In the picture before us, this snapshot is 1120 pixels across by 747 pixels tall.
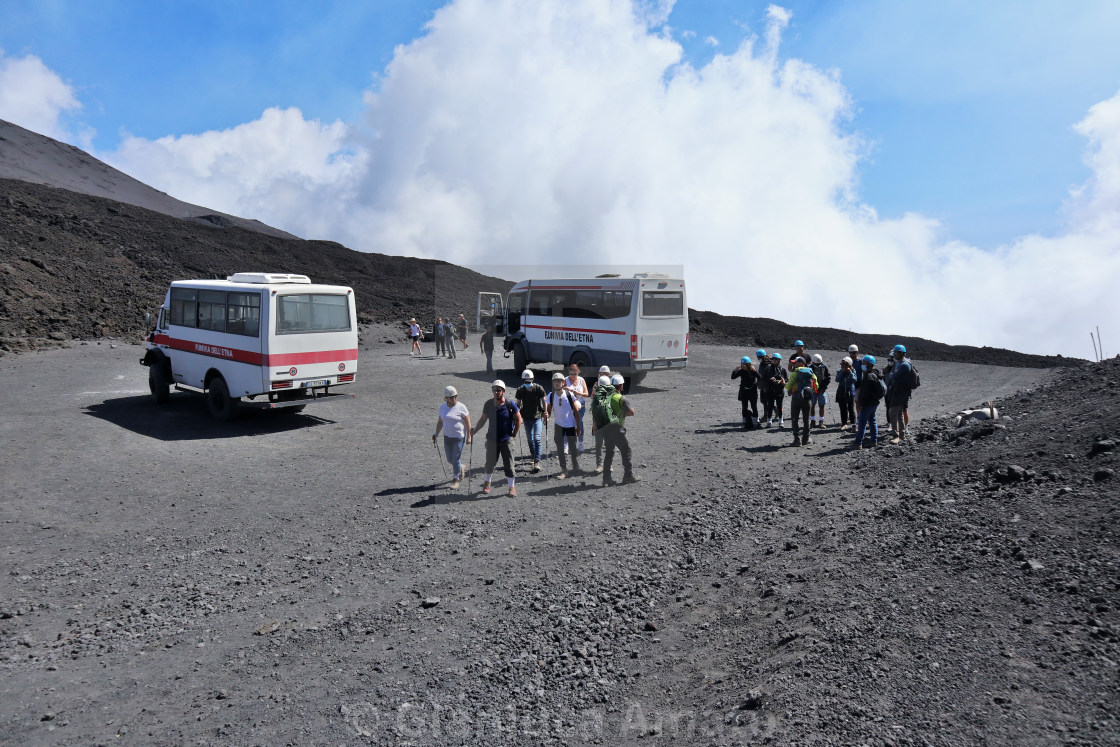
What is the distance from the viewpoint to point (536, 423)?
12.7 meters

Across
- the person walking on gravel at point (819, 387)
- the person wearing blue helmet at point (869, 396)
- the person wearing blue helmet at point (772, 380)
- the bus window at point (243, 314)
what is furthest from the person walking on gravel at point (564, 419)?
the bus window at point (243, 314)

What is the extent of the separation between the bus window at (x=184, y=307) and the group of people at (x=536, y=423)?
9.96m

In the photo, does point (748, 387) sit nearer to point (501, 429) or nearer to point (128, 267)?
point (501, 429)

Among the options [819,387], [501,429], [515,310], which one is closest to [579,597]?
[501,429]

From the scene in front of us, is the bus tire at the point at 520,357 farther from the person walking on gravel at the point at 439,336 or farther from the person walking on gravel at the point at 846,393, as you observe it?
the person walking on gravel at the point at 846,393

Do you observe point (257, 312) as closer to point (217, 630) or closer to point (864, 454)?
point (217, 630)

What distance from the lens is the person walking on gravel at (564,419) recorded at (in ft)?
39.7

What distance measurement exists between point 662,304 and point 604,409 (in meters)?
Answer: 10.8

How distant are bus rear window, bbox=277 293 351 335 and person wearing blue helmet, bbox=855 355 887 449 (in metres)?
11.5

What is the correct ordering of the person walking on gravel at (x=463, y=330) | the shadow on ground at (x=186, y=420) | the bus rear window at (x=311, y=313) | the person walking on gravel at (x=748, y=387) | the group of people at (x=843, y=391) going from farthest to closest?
the person walking on gravel at (x=463, y=330)
the shadow on ground at (x=186, y=420)
the bus rear window at (x=311, y=313)
the person walking on gravel at (x=748, y=387)
the group of people at (x=843, y=391)

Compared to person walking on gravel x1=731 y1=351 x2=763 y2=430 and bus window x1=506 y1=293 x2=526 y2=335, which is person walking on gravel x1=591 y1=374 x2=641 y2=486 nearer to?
person walking on gravel x1=731 y1=351 x2=763 y2=430

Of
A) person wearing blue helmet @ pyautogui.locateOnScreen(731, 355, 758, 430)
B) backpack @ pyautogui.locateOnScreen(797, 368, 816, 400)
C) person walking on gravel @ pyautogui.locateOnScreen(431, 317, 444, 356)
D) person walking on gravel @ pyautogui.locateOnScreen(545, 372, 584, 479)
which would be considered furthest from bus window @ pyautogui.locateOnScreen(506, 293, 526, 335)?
person walking on gravel @ pyautogui.locateOnScreen(545, 372, 584, 479)

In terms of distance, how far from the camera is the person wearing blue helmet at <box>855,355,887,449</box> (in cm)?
1312

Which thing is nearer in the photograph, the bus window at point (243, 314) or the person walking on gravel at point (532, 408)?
the person walking on gravel at point (532, 408)
